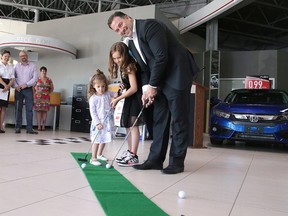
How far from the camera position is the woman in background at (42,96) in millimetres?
6559

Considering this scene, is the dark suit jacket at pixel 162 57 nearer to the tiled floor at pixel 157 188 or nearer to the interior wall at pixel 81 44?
the tiled floor at pixel 157 188

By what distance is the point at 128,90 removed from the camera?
2613 millimetres

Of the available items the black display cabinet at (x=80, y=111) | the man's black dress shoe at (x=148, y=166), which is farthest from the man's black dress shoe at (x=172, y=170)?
the black display cabinet at (x=80, y=111)

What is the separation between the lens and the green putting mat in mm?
1413

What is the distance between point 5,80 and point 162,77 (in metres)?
3.99

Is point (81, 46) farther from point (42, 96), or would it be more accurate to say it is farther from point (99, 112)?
point (99, 112)

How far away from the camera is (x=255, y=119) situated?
4379 millimetres

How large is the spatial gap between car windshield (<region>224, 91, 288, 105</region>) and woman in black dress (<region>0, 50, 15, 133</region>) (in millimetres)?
4030

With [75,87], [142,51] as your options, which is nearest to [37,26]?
[75,87]

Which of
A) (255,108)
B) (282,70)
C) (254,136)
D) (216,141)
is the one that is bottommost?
(216,141)

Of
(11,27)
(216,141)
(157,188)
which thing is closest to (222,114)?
(216,141)

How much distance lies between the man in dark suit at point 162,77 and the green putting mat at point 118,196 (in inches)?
19.3

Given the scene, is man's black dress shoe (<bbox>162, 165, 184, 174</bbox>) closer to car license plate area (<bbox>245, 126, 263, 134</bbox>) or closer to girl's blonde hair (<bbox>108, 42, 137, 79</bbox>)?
girl's blonde hair (<bbox>108, 42, 137, 79</bbox>)

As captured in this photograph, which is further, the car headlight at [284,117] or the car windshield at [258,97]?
the car windshield at [258,97]
